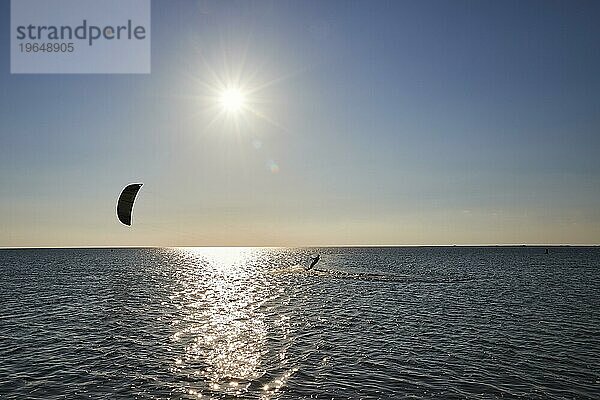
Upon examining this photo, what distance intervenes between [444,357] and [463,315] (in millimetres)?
17890

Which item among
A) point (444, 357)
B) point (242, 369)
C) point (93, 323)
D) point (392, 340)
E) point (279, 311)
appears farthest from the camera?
point (279, 311)

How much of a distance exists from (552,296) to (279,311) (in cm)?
3906

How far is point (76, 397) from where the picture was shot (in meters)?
21.9

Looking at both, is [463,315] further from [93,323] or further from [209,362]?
[93,323]

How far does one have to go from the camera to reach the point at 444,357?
95.5ft

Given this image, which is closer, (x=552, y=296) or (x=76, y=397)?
(x=76, y=397)

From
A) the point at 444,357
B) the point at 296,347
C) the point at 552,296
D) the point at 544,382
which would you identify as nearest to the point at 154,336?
the point at 296,347

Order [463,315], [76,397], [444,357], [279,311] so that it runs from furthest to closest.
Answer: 1. [279,311]
2. [463,315]
3. [444,357]
4. [76,397]

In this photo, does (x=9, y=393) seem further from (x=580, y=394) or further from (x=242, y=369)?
(x=580, y=394)

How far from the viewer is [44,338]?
34594mm

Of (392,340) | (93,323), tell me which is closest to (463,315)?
(392,340)

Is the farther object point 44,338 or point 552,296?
point 552,296

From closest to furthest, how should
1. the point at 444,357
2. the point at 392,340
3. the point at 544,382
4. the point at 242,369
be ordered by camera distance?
the point at 544,382, the point at 242,369, the point at 444,357, the point at 392,340

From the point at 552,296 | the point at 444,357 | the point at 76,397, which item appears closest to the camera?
the point at 76,397
